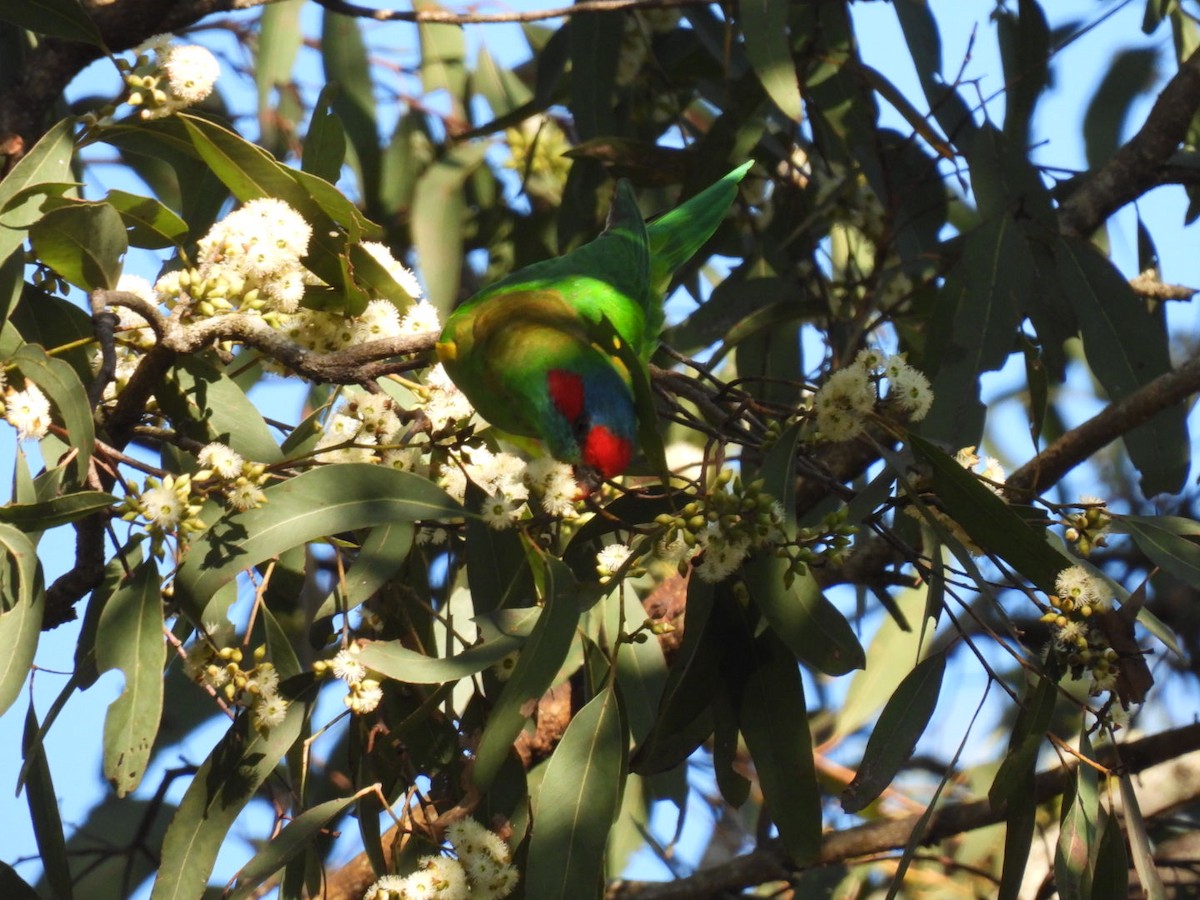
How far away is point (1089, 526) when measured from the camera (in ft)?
5.41

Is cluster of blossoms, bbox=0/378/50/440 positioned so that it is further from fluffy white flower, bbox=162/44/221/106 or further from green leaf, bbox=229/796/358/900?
green leaf, bbox=229/796/358/900

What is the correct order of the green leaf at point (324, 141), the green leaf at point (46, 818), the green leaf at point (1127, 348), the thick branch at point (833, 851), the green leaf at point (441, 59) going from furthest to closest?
1. the green leaf at point (441, 59)
2. the thick branch at point (833, 851)
3. the green leaf at point (1127, 348)
4. the green leaf at point (324, 141)
5. the green leaf at point (46, 818)

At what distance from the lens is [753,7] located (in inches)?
105

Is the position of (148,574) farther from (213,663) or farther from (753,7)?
(753,7)

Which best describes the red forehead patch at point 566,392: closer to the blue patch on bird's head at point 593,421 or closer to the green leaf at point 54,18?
the blue patch on bird's head at point 593,421

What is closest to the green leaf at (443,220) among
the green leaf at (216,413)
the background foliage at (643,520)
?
the background foliage at (643,520)

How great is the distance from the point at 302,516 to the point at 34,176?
693 millimetres

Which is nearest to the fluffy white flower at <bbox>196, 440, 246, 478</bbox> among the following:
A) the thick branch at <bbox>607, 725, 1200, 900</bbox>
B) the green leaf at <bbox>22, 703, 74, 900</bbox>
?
the green leaf at <bbox>22, 703, 74, 900</bbox>

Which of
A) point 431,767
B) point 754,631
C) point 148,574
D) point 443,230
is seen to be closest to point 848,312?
point 443,230

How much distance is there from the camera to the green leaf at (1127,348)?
2549 millimetres

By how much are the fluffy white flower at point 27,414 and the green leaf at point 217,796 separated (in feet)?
1.55

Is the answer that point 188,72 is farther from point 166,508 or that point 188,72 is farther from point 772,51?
point 772,51

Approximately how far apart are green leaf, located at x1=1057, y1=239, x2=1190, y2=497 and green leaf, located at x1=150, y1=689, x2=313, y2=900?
1718mm

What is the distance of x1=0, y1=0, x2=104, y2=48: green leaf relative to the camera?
197 centimetres
